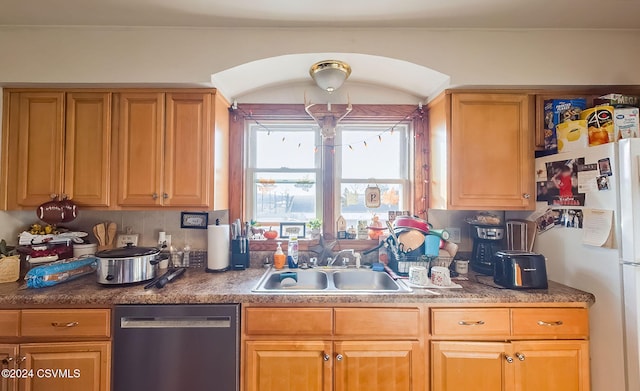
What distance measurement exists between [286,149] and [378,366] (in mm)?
1616

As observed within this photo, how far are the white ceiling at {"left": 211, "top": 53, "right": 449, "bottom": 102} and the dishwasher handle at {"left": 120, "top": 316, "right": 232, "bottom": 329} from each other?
141cm

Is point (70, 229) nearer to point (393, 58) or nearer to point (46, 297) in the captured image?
point (46, 297)

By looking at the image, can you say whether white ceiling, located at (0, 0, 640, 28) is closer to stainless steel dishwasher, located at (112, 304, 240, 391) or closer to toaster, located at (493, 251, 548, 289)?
toaster, located at (493, 251, 548, 289)

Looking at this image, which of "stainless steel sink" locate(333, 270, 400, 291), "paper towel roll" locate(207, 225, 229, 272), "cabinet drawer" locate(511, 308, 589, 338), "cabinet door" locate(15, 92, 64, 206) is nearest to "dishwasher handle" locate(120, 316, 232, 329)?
"paper towel roll" locate(207, 225, 229, 272)

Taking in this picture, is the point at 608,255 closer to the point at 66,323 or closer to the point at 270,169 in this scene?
the point at 270,169

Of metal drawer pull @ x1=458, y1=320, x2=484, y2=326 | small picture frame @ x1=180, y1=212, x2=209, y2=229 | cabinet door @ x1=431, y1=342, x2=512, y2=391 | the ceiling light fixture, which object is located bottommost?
cabinet door @ x1=431, y1=342, x2=512, y2=391

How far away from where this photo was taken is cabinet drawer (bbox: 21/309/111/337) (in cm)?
142

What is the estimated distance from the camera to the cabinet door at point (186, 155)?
1785 millimetres

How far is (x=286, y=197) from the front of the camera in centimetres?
224

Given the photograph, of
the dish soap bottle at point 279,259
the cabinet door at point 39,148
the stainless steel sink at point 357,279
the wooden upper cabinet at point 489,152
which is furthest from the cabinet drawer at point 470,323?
the cabinet door at point 39,148

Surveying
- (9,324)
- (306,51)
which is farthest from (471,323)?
(9,324)

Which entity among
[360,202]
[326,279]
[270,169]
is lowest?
→ [326,279]

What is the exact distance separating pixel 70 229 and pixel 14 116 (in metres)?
0.81

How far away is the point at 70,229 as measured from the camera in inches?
78.7
